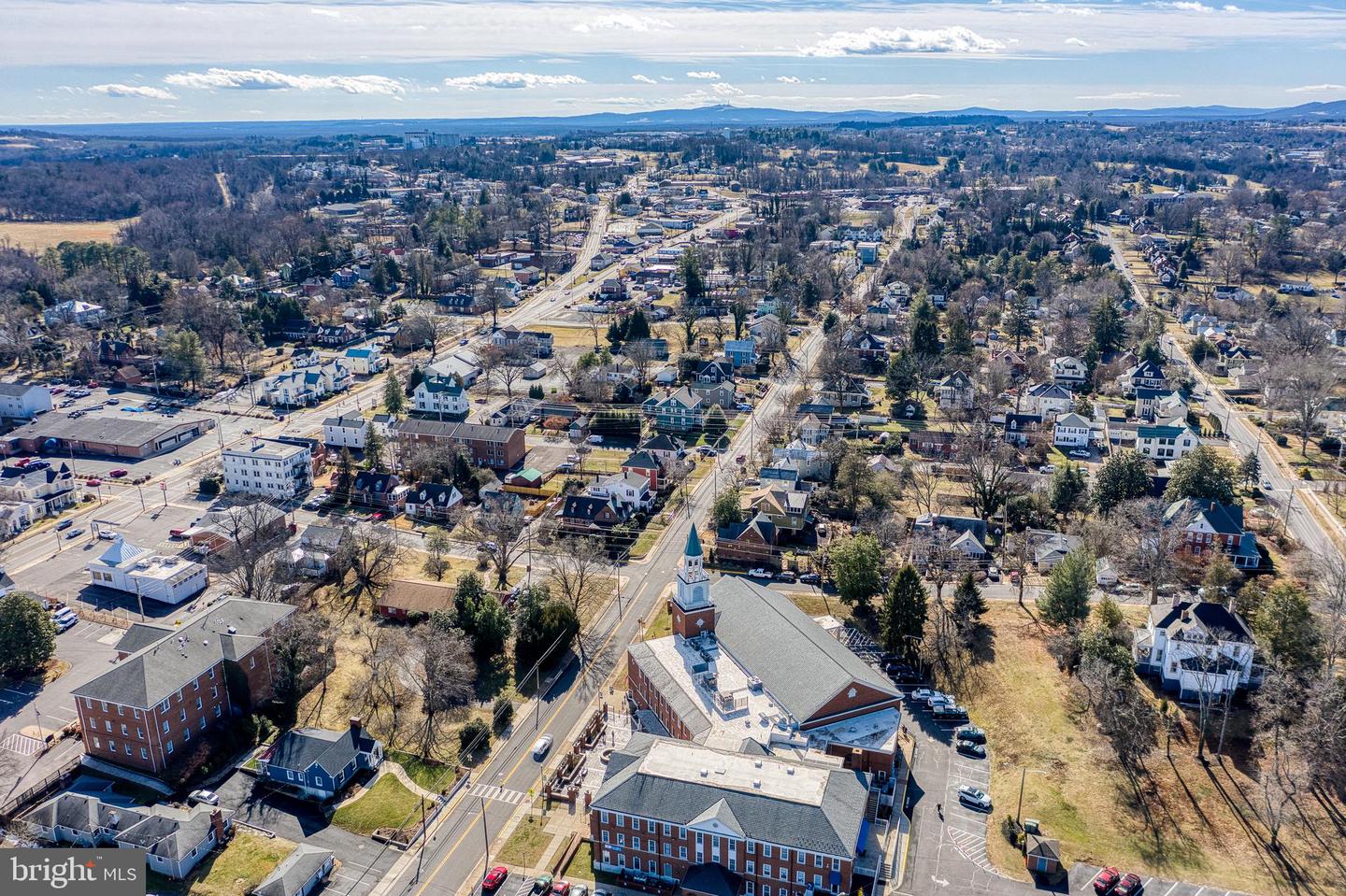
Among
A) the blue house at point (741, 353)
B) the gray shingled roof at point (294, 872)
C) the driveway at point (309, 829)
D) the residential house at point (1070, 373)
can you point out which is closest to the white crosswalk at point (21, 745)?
the driveway at point (309, 829)

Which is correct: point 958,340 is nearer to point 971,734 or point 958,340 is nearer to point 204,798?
point 971,734

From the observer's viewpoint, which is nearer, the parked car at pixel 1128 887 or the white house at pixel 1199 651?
the parked car at pixel 1128 887

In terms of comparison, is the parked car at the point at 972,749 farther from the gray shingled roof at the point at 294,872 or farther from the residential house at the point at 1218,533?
the gray shingled roof at the point at 294,872

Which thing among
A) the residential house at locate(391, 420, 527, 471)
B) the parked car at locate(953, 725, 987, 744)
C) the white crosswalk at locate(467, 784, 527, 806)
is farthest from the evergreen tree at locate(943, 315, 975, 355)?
Result: the white crosswalk at locate(467, 784, 527, 806)

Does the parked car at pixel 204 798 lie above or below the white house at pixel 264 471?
below

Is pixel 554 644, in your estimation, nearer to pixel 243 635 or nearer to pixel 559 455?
pixel 243 635

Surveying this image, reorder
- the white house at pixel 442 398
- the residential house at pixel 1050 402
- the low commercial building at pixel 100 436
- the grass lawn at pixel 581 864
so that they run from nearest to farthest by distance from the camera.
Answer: the grass lawn at pixel 581 864, the low commercial building at pixel 100 436, the residential house at pixel 1050 402, the white house at pixel 442 398

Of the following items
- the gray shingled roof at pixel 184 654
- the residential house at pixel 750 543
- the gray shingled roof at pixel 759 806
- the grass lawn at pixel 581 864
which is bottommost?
the grass lawn at pixel 581 864

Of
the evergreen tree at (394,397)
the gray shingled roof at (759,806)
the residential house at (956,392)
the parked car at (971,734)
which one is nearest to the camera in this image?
the gray shingled roof at (759,806)
